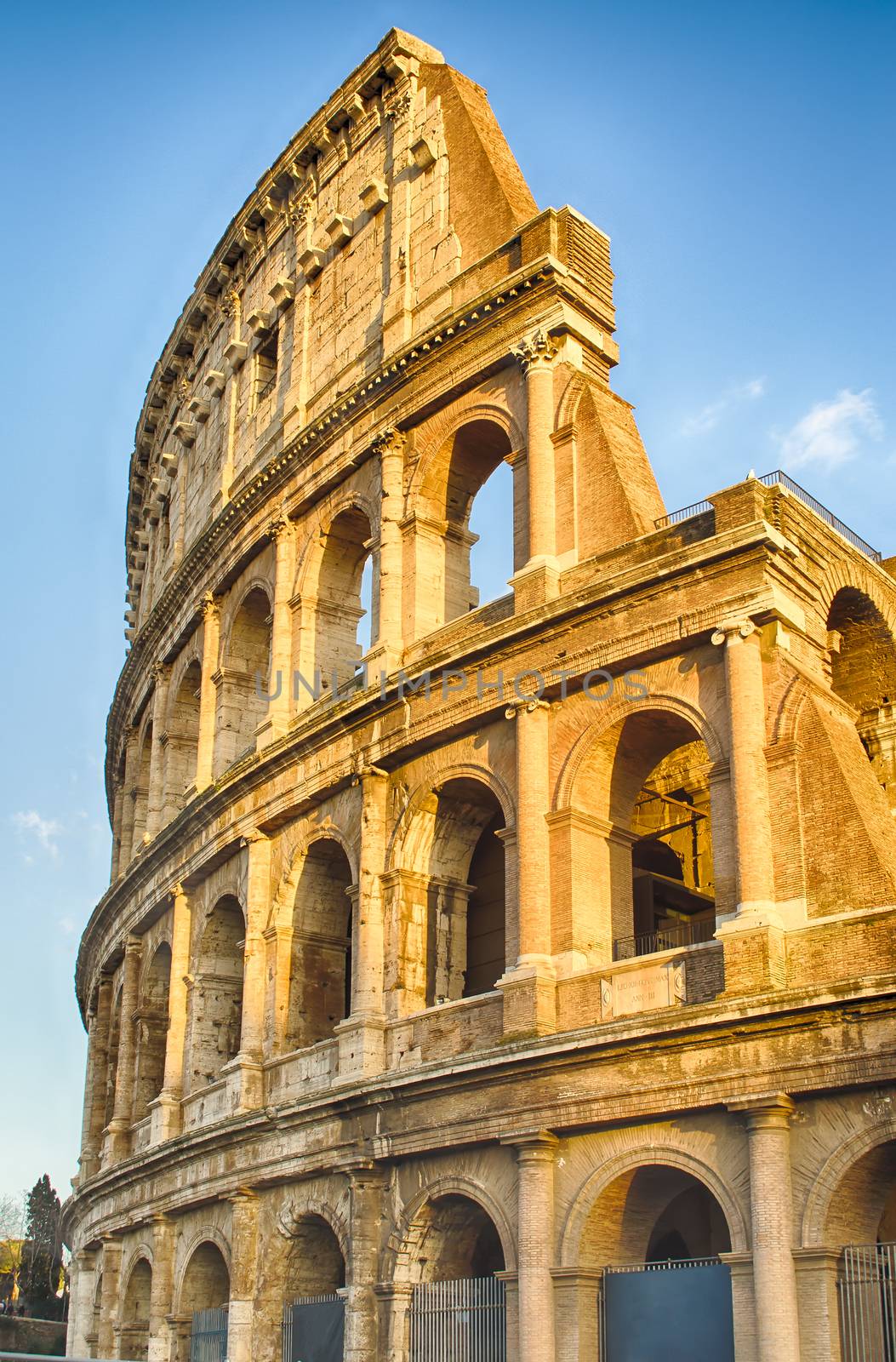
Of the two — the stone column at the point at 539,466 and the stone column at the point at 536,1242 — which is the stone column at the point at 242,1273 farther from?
the stone column at the point at 539,466

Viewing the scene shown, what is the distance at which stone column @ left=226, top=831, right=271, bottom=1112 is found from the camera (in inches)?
812

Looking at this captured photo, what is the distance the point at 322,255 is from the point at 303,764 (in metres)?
8.89

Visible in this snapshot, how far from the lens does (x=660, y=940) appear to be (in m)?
18.1

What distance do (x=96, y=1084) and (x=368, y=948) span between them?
522 inches

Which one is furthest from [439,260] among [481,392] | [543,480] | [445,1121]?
[445,1121]

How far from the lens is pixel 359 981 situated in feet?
61.5

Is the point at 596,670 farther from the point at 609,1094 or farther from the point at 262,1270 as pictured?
the point at 262,1270

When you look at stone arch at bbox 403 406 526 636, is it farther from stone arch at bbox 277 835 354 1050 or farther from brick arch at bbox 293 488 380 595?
stone arch at bbox 277 835 354 1050

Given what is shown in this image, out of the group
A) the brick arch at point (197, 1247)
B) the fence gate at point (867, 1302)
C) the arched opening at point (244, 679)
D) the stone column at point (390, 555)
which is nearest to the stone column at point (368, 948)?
the stone column at point (390, 555)

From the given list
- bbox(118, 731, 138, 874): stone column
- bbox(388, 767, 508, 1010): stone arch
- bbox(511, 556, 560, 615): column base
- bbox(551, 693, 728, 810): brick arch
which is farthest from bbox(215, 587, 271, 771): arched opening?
bbox(551, 693, 728, 810): brick arch

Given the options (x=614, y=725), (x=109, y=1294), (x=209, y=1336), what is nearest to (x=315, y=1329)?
(x=209, y=1336)

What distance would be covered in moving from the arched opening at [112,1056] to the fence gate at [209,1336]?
7.93m

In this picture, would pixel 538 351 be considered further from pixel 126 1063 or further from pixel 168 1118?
pixel 126 1063

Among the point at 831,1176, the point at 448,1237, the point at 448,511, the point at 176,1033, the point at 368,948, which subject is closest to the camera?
the point at 831,1176
